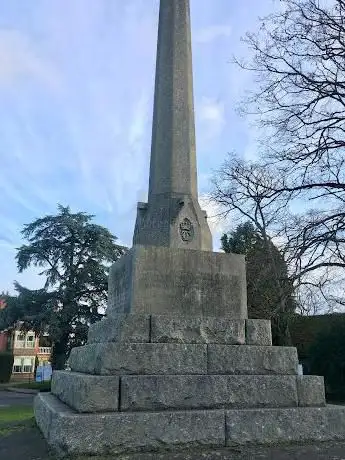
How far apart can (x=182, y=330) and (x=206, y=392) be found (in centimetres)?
75

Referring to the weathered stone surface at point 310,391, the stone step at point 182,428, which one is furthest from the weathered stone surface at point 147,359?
the weathered stone surface at point 310,391

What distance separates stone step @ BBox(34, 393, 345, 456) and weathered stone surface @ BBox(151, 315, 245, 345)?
882mm

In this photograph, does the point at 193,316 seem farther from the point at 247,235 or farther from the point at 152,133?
the point at 247,235

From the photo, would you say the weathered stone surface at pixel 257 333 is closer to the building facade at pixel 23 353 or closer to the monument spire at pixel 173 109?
the monument spire at pixel 173 109

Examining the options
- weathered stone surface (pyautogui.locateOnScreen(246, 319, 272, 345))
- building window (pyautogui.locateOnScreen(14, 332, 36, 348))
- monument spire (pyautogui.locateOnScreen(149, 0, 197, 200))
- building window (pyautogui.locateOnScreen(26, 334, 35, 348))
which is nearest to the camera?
weathered stone surface (pyautogui.locateOnScreen(246, 319, 272, 345))

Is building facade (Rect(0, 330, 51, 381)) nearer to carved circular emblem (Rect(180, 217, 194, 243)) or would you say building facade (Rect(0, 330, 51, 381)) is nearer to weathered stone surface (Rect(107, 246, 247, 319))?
carved circular emblem (Rect(180, 217, 194, 243))

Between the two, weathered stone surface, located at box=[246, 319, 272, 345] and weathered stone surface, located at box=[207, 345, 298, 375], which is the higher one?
weathered stone surface, located at box=[246, 319, 272, 345]

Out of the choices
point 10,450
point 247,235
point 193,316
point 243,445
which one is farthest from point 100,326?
point 247,235

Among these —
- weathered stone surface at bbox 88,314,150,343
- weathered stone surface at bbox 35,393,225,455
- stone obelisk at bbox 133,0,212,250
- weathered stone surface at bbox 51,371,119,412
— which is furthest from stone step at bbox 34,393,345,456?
stone obelisk at bbox 133,0,212,250

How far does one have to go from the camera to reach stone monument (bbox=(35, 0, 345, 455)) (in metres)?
4.46

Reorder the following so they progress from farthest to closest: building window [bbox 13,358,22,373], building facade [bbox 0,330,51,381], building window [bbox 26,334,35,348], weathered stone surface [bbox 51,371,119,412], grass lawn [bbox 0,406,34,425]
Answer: building window [bbox 26,334,35,348] < building window [bbox 13,358,22,373] < building facade [bbox 0,330,51,381] < grass lawn [bbox 0,406,34,425] < weathered stone surface [bbox 51,371,119,412]

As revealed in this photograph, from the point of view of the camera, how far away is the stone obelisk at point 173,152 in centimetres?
633

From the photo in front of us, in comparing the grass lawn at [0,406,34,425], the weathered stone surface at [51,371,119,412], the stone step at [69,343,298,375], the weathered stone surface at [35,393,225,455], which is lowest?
the grass lawn at [0,406,34,425]

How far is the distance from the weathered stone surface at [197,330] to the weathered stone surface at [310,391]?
0.78 meters
